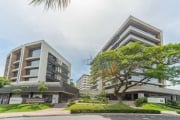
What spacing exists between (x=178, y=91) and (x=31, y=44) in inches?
1763

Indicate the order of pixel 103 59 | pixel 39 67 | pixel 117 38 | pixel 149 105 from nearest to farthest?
pixel 103 59 → pixel 149 105 → pixel 39 67 → pixel 117 38

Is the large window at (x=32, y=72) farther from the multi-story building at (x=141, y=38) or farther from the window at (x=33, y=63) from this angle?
the multi-story building at (x=141, y=38)

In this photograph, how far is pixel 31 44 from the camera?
61281mm

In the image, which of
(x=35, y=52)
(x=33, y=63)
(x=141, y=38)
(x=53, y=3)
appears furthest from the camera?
(x=35, y=52)

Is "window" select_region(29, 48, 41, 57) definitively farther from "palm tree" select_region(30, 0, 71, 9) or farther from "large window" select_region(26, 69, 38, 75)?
"palm tree" select_region(30, 0, 71, 9)

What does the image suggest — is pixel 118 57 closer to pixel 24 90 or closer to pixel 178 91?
pixel 24 90

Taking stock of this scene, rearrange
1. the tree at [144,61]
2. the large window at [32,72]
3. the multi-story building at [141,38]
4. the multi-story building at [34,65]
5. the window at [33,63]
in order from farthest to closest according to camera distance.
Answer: the window at [33,63]
the large window at [32,72]
the multi-story building at [34,65]
the multi-story building at [141,38]
the tree at [144,61]

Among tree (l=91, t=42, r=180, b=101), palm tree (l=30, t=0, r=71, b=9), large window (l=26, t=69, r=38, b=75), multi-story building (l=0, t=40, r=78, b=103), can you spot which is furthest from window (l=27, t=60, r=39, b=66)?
palm tree (l=30, t=0, r=71, b=9)

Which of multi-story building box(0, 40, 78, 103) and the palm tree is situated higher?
multi-story building box(0, 40, 78, 103)

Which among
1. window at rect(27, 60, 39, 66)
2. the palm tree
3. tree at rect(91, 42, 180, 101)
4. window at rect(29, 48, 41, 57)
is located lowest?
the palm tree

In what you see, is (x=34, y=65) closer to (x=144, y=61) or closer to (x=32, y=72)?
(x=32, y=72)

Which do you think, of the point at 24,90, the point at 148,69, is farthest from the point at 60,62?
the point at 148,69

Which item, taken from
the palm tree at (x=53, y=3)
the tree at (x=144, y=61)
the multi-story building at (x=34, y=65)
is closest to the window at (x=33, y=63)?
the multi-story building at (x=34, y=65)

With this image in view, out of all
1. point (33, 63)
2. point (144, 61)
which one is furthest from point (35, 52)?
point (144, 61)
